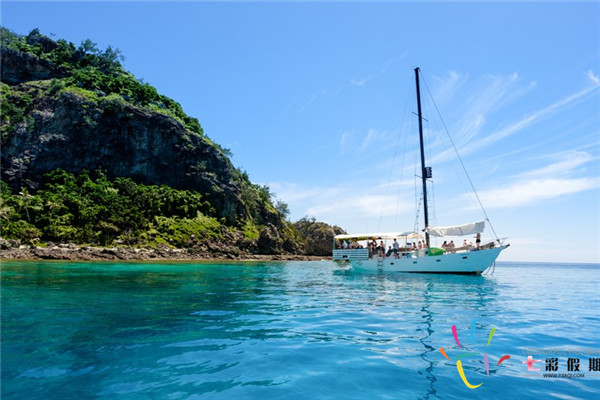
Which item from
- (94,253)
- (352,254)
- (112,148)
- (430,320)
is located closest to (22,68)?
(112,148)

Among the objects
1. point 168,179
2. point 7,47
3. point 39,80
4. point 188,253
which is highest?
point 7,47

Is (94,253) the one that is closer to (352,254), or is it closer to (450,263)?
(352,254)

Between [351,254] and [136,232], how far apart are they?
165ft

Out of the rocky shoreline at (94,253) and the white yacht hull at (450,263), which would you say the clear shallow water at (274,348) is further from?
the rocky shoreline at (94,253)

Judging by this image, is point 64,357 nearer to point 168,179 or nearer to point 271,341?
point 271,341

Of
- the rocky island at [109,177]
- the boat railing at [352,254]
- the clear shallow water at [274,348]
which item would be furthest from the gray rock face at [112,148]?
the clear shallow water at [274,348]

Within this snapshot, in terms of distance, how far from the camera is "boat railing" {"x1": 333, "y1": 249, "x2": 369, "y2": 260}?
39.3 metres

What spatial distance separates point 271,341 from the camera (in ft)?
28.3

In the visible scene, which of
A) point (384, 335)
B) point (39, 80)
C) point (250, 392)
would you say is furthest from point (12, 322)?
point (39, 80)

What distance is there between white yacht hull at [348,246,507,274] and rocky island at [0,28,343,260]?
42424 millimetres

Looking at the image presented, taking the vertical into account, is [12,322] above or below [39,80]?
below

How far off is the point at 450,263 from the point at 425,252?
272 cm

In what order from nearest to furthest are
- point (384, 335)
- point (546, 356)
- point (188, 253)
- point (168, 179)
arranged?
point (546, 356)
point (384, 335)
point (188, 253)
point (168, 179)

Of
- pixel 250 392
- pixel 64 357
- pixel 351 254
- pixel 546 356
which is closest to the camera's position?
pixel 250 392
